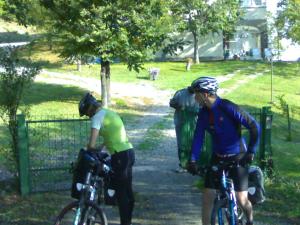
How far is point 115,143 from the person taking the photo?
6.08m

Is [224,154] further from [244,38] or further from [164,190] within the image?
[244,38]

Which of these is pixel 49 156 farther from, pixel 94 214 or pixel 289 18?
pixel 289 18

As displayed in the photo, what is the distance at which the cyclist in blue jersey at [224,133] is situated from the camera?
17.6 feet

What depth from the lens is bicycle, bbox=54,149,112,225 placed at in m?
5.61

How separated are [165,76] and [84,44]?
15.0m

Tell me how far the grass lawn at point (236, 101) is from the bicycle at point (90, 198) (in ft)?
4.98

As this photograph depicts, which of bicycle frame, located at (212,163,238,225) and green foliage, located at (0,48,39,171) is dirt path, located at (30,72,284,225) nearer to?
bicycle frame, located at (212,163,238,225)

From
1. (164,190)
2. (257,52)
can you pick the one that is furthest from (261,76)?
(164,190)

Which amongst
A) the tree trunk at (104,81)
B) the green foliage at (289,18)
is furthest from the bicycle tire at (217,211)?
the green foliage at (289,18)

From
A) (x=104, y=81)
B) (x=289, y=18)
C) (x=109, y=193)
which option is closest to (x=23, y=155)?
(x=109, y=193)

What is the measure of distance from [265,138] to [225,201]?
3925 mm

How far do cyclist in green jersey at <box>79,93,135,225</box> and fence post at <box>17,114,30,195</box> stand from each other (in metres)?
2.19

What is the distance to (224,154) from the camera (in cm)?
547

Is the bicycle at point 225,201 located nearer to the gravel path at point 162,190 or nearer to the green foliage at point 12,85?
the gravel path at point 162,190
